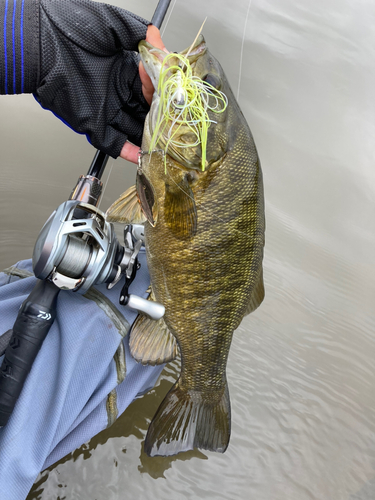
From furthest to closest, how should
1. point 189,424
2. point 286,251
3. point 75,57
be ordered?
point 286,251, point 189,424, point 75,57

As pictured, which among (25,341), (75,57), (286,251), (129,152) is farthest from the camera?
(286,251)

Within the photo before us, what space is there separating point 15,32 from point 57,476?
4.71 feet

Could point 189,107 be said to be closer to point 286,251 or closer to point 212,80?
point 212,80

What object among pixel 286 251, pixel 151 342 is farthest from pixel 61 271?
pixel 286 251

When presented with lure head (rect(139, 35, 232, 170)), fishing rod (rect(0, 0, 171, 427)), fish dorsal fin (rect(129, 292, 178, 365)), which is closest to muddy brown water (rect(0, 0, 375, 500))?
fish dorsal fin (rect(129, 292, 178, 365))

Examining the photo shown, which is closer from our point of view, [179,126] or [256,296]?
[179,126]

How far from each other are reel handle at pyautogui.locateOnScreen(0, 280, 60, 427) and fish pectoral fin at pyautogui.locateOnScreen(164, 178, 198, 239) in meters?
0.41

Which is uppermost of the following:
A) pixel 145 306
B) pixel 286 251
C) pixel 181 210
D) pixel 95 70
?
pixel 95 70

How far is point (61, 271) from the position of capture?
108cm

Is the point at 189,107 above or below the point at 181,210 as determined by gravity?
above

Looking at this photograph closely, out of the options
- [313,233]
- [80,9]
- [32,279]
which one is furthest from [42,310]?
[313,233]

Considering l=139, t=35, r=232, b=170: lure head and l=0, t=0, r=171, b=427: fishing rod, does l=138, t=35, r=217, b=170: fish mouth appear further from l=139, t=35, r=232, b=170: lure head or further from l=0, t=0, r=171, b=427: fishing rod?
l=0, t=0, r=171, b=427: fishing rod

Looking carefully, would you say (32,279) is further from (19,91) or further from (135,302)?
(19,91)

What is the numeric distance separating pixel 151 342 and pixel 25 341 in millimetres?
393
